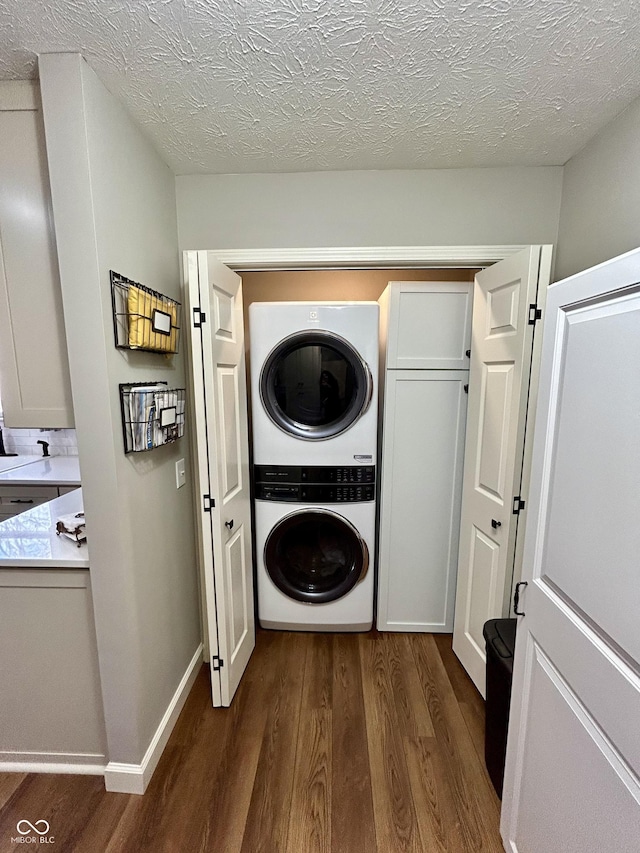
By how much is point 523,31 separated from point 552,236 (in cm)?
93

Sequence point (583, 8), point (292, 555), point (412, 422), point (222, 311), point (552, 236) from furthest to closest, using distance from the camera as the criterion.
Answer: point (292, 555) < point (412, 422) < point (552, 236) < point (222, 311) < point (583, 8)

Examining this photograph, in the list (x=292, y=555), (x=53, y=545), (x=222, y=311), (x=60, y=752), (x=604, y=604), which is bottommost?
(x=60, y=752)

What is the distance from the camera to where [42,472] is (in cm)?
255

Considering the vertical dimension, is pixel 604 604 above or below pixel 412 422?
below

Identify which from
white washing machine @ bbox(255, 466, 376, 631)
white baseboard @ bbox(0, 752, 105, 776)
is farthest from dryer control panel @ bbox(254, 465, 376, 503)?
white baseboard @ bbox(0, 752, 105, 776)

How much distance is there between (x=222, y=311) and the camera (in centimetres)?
158

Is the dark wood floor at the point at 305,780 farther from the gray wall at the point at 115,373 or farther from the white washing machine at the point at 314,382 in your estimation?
the white washing machine at the point at 314,382

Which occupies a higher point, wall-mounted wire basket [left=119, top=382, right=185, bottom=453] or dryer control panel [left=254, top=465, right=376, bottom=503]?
wall-mounted wire basket [left=119, top=382, right=185, bottom=453]

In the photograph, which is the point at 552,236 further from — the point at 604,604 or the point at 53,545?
the point at 53,545

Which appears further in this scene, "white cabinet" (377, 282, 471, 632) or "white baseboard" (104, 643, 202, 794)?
"white cabinet" (377, 282, 471, 632)

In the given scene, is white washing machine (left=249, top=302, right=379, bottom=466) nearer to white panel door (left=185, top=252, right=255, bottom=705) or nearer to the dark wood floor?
white panel door (left=185, top=252, right=255, bottom=705)

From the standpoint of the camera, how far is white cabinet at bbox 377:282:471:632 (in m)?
1.93

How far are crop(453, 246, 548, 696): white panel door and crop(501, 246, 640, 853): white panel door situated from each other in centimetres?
54

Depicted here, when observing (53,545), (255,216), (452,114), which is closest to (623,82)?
(452,114)
